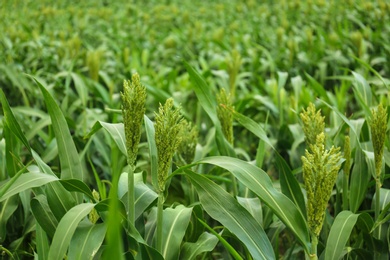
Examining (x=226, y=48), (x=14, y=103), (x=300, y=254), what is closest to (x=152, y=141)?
(x=300, y=254)

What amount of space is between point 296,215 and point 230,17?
632cm

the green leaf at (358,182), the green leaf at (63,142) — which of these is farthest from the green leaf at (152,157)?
the green leaf at (358,182)

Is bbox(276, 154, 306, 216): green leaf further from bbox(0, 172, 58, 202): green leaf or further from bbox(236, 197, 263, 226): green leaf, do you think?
bbox(0, 172, 58, 202): green leaf

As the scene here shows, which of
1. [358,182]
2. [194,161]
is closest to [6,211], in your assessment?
[194,161]

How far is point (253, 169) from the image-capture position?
67.1 inches

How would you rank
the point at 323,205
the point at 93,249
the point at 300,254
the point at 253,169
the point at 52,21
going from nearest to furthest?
the point at 323,205 → the point at 93,249 → the point at 253,169 → the point at 300,254 → the point at 52,21

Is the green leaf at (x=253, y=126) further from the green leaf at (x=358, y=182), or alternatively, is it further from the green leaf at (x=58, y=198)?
the green leaf at (x=58, y=198)

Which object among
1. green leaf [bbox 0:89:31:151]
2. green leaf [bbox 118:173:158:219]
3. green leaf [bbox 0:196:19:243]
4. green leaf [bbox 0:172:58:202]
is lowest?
green leaf [bbox 0:196:19:243]

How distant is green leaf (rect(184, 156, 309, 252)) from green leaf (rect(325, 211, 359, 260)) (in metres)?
0.11

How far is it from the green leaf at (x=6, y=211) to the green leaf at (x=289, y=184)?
0.98 m

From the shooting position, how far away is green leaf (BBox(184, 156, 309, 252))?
5.41 ft

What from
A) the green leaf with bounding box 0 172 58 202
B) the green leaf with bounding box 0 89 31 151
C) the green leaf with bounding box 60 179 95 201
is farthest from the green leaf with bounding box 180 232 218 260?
the green leaf with bounding box 0 89 31 151

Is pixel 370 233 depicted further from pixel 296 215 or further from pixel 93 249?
pixel 93 249

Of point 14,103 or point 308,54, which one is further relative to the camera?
point 308,54
